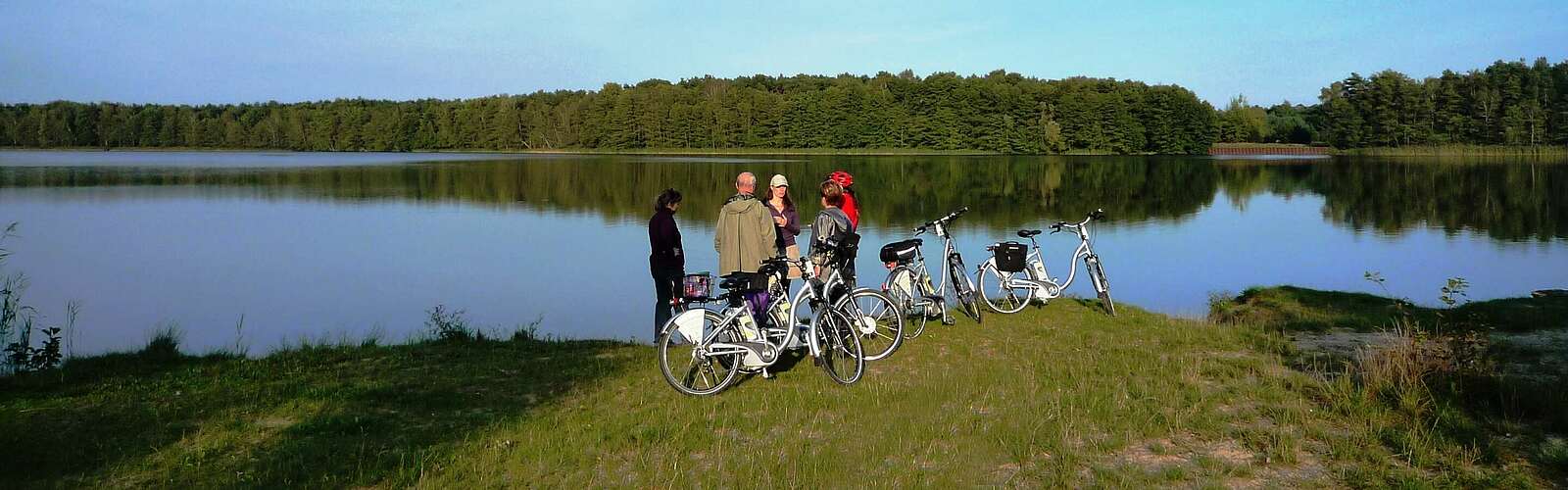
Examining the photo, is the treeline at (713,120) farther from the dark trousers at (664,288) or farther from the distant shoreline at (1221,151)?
the dark trousers at (664,288)

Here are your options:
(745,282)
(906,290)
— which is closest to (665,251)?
(906,290)

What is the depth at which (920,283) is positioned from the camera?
8.73 metres

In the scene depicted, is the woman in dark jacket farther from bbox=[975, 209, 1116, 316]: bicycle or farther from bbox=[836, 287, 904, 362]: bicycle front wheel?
bbox=[975, 209, 1116, 316]: bicycle

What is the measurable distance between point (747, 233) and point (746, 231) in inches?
0.7

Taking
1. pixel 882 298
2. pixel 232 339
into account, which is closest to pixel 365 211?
pixel 232 339

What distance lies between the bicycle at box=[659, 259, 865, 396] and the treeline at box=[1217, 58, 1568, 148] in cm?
9270

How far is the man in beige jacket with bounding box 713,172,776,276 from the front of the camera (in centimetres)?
756

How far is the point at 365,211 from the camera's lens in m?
27.3

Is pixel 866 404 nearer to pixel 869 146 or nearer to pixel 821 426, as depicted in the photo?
pixel 821 426

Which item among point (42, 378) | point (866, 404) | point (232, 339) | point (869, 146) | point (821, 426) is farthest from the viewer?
point (869, 146)

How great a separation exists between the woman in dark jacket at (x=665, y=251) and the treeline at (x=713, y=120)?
308 feet

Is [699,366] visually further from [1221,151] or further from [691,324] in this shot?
[1221,151]

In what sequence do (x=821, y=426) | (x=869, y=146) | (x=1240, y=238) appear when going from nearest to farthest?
(x=821, y=426), (x=1240, y=238), (x=869, y=146)

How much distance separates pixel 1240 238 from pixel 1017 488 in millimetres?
20313
